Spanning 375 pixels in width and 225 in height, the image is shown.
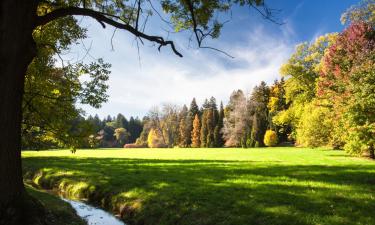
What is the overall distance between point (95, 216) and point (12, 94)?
21.8 feet

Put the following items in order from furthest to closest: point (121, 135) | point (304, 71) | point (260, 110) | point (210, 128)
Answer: point (121, 135), point (210, 128), point (260, 110), point (304, 71)

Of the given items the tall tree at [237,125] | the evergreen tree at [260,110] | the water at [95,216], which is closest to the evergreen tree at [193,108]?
the tall tree at [237,125]

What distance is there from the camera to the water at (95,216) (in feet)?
37.2

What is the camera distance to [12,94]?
7.14m

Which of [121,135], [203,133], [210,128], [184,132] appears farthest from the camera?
[121,135]

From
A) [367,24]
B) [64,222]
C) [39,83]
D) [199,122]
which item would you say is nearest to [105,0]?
[39,83]

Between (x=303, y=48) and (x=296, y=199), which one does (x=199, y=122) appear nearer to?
(x=303, y=48)

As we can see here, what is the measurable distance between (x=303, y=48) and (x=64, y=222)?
1779 inches

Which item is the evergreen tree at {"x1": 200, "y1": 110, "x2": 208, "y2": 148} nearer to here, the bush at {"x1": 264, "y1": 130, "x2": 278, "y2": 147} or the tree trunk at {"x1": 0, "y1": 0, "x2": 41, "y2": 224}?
the bush at {"x1": 264, "y1": 130, "x2": 278, "y2": 147}

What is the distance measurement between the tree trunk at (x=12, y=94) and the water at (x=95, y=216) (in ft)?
13.8

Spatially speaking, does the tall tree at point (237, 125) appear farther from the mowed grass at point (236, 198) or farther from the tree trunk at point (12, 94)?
the tree trunk at point (12, 94)

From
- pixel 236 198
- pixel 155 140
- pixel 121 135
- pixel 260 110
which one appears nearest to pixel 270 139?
pixel 260 110

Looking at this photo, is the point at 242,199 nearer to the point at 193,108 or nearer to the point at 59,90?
the point at 59,90

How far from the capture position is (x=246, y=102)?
82.4m
